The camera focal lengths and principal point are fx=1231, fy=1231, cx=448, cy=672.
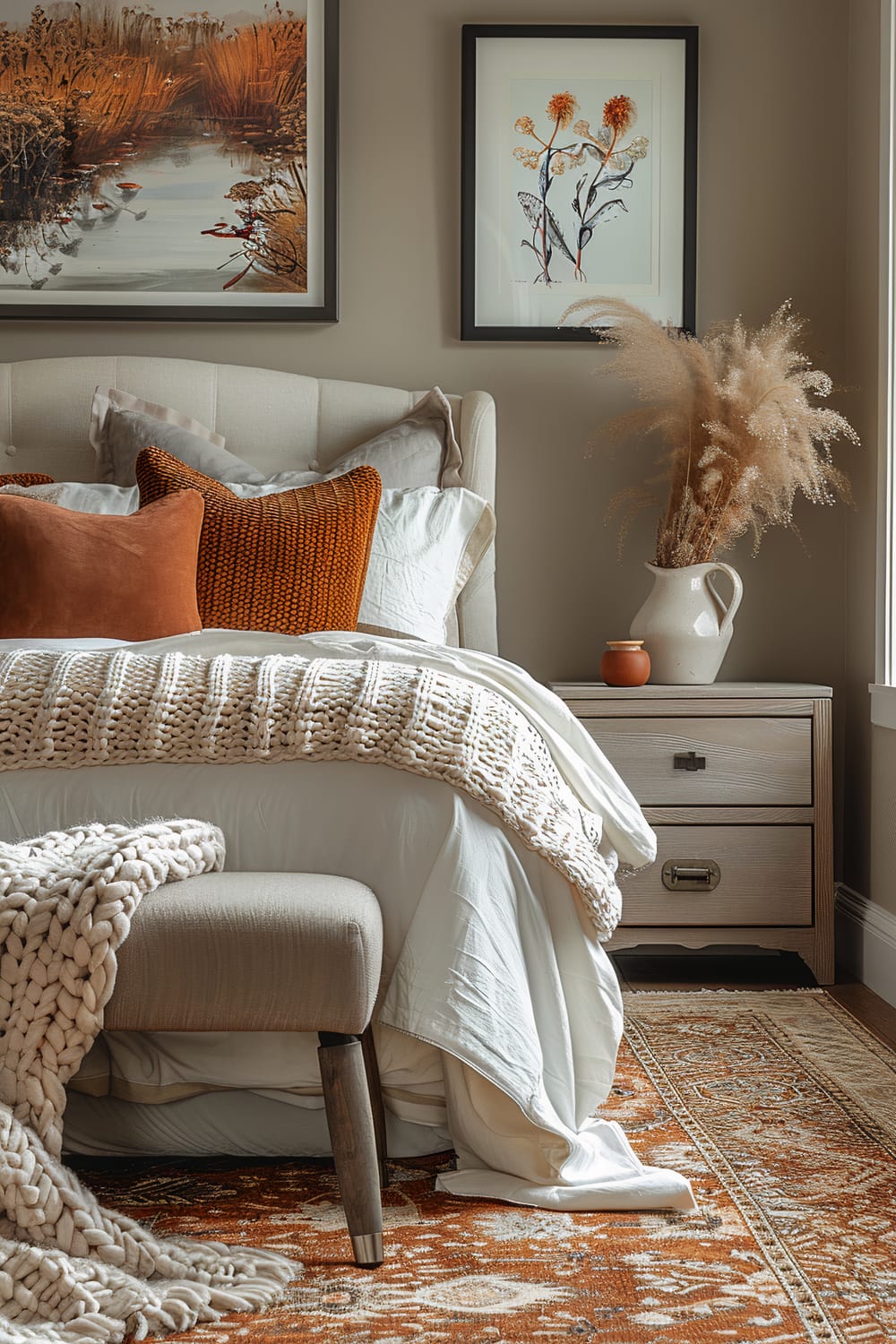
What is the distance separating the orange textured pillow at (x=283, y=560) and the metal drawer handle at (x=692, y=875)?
3.13 feet

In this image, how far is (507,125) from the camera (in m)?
3.30

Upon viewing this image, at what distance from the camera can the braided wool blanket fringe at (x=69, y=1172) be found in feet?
4.10

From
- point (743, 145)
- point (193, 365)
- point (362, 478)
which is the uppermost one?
point (743, 145)

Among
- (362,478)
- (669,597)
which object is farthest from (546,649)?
(362,478)

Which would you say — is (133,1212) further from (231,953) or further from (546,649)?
(546,649)

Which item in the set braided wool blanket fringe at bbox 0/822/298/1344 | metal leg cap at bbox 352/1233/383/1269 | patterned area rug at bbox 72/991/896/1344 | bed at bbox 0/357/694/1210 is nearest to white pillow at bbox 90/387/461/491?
bed at bbox 0/357/694/1210

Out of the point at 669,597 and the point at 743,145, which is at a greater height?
the point at 743,145

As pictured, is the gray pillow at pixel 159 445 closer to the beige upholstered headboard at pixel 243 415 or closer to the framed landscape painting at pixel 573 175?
the beige upholstered headboard at pixel 243 415

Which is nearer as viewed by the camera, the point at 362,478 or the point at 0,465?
the point at 362,478

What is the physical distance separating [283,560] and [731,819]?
1206mm

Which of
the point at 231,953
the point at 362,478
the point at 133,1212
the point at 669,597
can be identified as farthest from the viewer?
the point at 669,597

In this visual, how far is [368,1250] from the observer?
139 centimetres

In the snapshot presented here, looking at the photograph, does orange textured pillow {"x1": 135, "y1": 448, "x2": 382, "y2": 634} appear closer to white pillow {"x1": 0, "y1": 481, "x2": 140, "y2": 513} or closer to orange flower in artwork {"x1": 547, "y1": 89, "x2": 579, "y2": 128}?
white pillow {"x1": 0, "y1": 481, "x2": 140, "y2": 513}

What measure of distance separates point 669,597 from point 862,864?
829 mm
